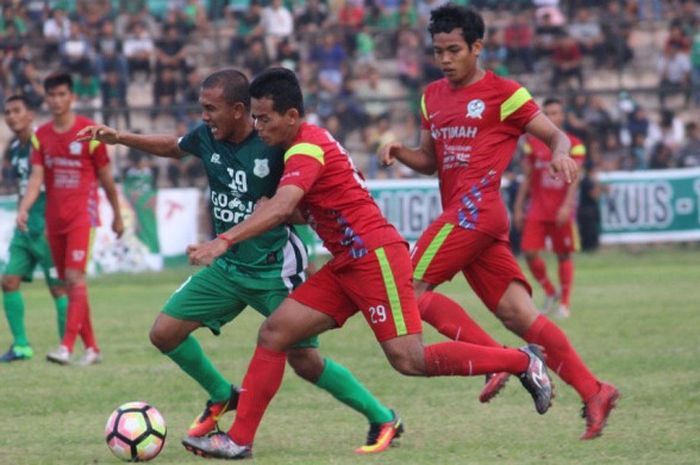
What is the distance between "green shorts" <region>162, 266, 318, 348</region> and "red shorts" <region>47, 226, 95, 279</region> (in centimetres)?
423

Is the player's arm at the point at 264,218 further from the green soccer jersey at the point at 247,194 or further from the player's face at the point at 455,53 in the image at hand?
the player's face at the point at 455,53

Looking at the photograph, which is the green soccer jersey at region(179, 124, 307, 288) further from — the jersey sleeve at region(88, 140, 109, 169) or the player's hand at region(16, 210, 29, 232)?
the player's hand at region(16, 210, 29, 232)

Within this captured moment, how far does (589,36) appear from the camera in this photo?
25.0 m

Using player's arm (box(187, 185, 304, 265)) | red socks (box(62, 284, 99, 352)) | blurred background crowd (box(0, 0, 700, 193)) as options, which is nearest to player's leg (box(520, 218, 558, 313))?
red socks (box(62, 284, 99, 352))

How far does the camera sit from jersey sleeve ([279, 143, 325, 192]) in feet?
22.2

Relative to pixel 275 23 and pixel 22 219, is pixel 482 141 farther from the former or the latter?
pixel 275 23

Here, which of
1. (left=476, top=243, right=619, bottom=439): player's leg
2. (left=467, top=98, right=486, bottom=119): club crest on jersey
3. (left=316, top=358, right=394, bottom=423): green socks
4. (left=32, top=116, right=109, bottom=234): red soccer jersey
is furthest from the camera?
(left=32, top=116, right=109, bottom=234): red soccer jersey

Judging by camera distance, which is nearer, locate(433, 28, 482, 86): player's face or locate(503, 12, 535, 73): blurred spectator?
locate(433, 28, 482, 86): player's face

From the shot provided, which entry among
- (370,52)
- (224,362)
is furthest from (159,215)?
(224,362)

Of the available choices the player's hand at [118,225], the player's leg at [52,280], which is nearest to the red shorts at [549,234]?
the player's hand at [118,225]

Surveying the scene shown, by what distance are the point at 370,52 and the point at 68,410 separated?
54.0 ft

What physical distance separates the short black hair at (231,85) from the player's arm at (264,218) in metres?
0.84

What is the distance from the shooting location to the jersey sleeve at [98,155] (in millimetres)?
11602

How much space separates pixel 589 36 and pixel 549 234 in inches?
408
